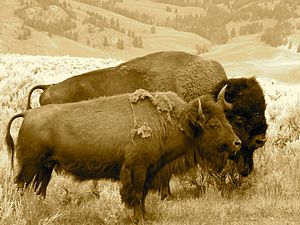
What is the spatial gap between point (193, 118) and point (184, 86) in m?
1.61

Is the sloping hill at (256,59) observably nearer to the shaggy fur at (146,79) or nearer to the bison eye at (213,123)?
the shaggy fur at (146,79)

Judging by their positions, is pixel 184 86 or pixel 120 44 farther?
pixel 120 44

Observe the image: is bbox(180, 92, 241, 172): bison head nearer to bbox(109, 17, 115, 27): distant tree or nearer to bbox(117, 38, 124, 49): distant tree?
bbox(117, 38, 124, 49): distant tree

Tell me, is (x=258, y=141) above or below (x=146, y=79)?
below

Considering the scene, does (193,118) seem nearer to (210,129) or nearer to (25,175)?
(210,129)

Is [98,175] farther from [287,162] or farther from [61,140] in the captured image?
[287,162]

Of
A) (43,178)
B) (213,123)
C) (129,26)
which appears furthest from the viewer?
(129,26)

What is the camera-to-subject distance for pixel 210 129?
5.45 m

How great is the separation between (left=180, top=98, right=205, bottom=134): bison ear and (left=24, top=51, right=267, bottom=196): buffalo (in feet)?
3.68

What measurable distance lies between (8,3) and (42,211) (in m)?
41.4

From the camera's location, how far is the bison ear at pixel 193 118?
5.39m

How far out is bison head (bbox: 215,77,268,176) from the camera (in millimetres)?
6516

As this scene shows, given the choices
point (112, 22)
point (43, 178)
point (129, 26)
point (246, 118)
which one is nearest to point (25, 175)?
point (43, 178)

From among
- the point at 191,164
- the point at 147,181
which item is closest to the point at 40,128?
the point at 147,181
